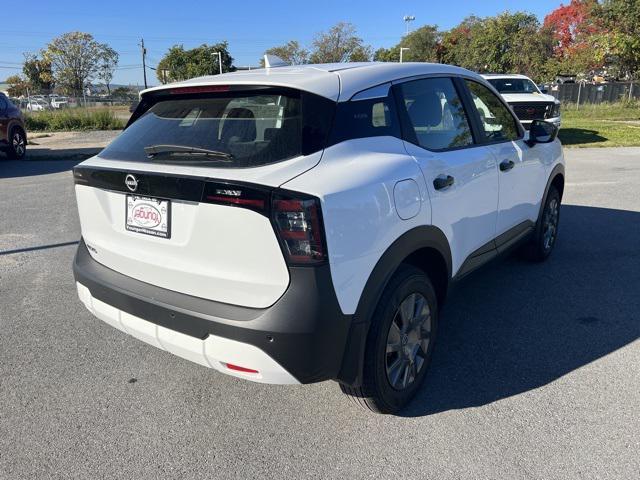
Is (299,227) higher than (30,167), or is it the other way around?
(299,227)

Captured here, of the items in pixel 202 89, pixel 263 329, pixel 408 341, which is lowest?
pixel 408 341

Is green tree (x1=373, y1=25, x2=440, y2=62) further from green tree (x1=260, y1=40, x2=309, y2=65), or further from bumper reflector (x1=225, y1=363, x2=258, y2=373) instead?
bumper reflector (x1=225, y1=363, x2=258, y2=373)

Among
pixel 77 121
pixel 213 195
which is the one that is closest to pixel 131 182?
pixel 213 195

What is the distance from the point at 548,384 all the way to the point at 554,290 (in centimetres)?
158

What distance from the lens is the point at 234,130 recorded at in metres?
2.54

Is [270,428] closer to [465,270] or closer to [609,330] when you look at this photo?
[465,270]

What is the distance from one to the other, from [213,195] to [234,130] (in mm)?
450

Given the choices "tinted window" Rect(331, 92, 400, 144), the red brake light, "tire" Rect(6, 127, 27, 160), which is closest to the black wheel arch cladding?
"tinted window" Rect(331, 92, 400, 144)

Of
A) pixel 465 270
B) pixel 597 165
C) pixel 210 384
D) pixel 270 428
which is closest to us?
pixel 270 428

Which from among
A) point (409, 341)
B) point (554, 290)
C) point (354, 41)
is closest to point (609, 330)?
point (554, 290)

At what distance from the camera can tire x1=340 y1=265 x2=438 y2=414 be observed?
8.19 ft

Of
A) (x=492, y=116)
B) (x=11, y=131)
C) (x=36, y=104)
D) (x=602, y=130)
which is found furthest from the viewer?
(x=36, y=104)

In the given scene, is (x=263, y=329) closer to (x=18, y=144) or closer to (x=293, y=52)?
(x=18, y=144)

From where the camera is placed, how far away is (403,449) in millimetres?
2539
